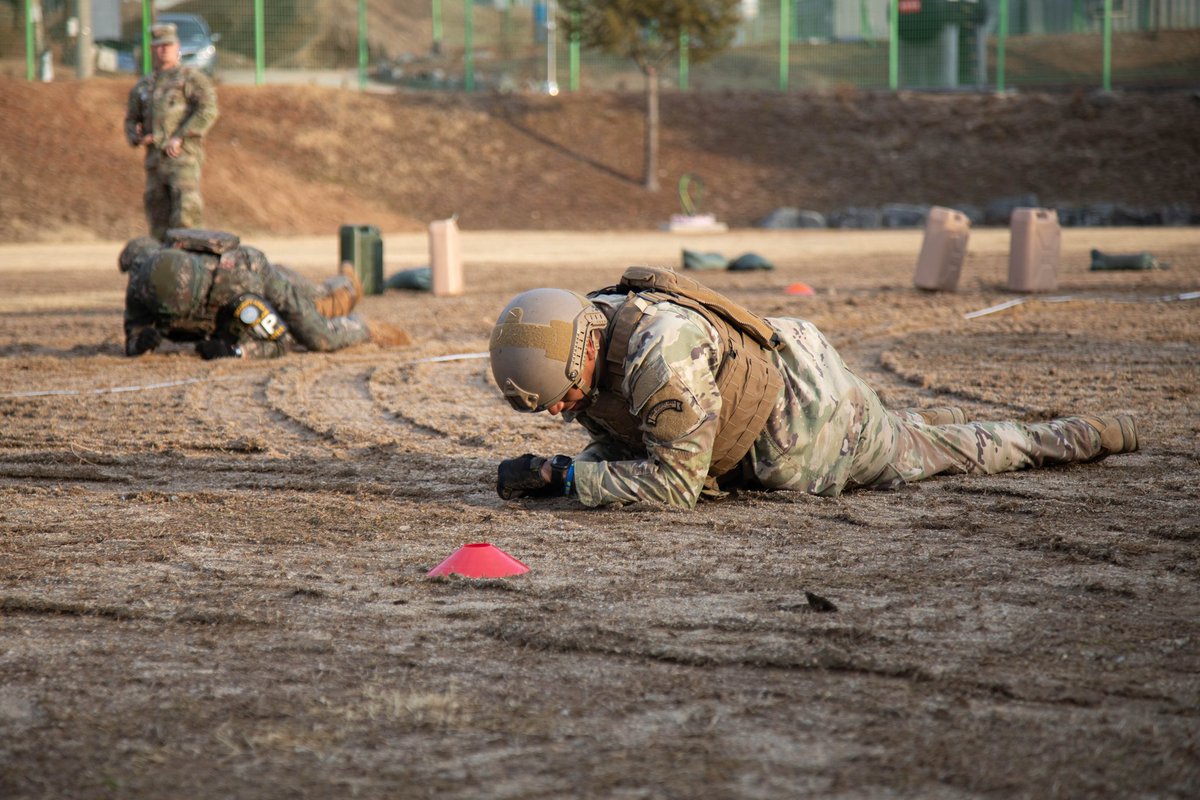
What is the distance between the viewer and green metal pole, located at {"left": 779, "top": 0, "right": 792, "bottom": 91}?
3819cm

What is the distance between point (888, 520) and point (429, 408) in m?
3.75

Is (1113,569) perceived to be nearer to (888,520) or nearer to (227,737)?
(888,520)

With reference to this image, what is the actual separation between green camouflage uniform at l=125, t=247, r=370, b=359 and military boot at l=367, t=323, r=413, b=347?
0.32 m

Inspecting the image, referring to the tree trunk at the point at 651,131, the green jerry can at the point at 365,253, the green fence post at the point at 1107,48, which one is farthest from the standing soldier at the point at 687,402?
the green fence post at the point at 1107,48

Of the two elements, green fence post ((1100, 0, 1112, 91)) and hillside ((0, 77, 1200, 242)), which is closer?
hillside ((0, 77, 1200, 242))

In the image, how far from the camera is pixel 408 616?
4.16 meters

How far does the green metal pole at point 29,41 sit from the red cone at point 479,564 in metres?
30.9

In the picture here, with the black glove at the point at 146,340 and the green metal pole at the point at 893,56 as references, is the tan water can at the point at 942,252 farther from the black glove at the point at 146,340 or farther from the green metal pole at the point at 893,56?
the green metal pole at the point at 893,56

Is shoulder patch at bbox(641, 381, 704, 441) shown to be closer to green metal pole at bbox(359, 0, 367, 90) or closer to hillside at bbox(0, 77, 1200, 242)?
hillside at bbox(0, 77, 1200, 242)

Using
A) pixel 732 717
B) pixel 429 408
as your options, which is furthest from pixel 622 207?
pixel 732 717

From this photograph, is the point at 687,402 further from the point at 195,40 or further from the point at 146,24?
the point at 195,40

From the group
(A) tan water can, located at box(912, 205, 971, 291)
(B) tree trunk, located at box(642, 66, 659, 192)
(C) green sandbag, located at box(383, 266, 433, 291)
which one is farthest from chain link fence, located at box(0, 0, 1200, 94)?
(A) tan water can, located at box(912, 205, 971, 291)

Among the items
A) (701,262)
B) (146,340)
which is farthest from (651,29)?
(146,340)

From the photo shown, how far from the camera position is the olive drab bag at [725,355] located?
5.12 m
